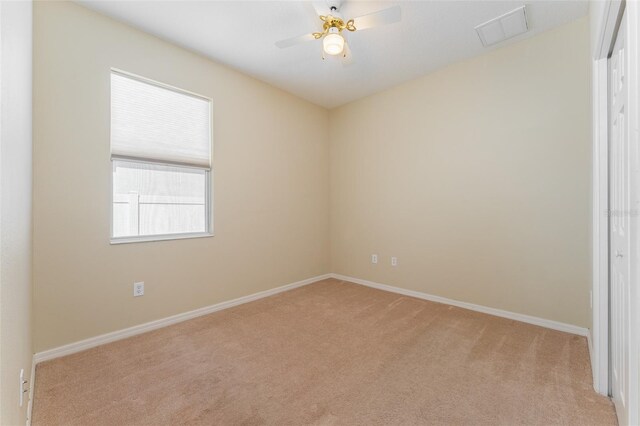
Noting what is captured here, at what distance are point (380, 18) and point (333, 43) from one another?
352 millimetres

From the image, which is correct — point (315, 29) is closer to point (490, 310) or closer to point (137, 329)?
point (137, 329)

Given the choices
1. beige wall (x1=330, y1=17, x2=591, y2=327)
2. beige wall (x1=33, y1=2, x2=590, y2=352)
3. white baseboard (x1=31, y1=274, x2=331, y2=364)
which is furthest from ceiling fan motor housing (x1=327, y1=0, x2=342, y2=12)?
white baseboard (x1=31, y1=274, x2=331, y2=364)

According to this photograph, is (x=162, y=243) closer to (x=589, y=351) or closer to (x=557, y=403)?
(x=557, y=403)

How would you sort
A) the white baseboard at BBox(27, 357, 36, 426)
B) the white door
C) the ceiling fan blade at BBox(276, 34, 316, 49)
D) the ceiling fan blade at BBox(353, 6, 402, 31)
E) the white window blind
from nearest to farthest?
the white door, the white baseboard at BBox(27, 357, 36, 426), the ceiling fan blade at BBox(353, 6, 402, 31), the ceiling fan blade at BBox(276, 34, 316, 49), the white window blind

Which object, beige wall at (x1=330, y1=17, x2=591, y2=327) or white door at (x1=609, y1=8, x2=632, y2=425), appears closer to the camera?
white door at (x1=609, y1=8, x2=632, y2=425)

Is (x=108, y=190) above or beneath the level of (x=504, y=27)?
beneath

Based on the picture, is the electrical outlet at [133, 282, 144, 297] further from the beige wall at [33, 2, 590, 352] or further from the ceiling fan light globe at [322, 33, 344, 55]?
the ceiling fan light globe at [322, 33, 344, 55]

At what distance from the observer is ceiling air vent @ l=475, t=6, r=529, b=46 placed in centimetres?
233

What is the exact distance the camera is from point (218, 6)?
2242 mm

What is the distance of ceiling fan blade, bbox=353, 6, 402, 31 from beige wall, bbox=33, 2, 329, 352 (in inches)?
68.2

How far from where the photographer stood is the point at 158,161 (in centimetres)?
266

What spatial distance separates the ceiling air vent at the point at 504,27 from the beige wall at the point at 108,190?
2276 mm

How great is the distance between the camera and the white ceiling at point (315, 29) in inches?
88.4

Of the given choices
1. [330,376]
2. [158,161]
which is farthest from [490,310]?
[158,161]
